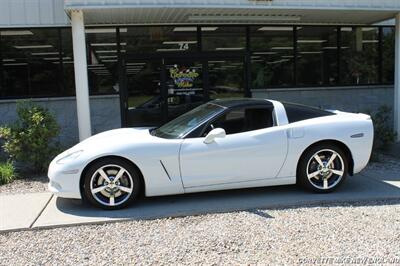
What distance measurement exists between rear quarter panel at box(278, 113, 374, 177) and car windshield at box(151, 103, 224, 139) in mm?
1071

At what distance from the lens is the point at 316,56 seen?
488 inches

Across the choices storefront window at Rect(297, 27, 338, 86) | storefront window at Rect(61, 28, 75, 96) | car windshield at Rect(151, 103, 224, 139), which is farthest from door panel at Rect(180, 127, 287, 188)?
storefront window at Rect(297, 27, 338, 86)

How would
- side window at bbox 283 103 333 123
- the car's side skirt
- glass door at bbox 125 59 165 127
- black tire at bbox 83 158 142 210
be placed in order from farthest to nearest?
glass door at bbox 125 59 165 127
side window at bbox 283 103 333 123
the car's side skirt
black tire at bbox 83 158 142 210

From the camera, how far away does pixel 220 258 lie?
4309mm

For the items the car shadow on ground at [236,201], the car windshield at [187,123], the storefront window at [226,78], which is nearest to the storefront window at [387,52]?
the storefront window at [226,78]

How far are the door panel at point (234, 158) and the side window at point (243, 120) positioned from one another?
11cm

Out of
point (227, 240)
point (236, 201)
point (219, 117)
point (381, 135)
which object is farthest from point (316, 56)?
point (227, 240)

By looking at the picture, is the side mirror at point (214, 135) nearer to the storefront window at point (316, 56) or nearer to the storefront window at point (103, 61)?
the storefront window at point (103, 61)

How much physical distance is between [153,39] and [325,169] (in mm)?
6160

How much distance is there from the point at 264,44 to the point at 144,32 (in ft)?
10.0

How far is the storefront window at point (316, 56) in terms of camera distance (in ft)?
40.1

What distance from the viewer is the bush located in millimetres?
8148

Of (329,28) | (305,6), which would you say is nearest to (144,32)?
(305,6)

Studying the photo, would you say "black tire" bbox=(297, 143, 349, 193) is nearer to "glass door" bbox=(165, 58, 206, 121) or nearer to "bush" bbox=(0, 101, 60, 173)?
"bush" bbox=(0, 101, 60, 173)
